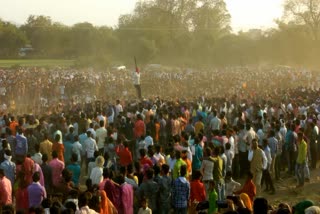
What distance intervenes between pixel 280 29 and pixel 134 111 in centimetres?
4002

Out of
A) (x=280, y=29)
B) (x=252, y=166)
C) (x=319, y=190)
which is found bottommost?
(x=319, y=190)

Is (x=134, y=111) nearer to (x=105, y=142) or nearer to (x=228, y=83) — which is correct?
(x=105, y=142)

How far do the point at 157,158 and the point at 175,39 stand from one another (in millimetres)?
48066

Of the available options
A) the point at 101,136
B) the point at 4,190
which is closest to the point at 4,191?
the point at 4,190

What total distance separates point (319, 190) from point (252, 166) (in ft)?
8.17

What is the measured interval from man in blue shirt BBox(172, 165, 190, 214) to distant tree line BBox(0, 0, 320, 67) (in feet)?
126

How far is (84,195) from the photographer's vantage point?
7.59 m

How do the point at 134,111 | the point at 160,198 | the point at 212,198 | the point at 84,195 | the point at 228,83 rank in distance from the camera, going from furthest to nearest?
the point at 228,83
the point at 134,111
the point at 160,198
the point at 212,198
the point at 84,195

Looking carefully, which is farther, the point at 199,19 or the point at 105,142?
the point at 199,19

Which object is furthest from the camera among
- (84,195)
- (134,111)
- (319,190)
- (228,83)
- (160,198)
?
(228,83)

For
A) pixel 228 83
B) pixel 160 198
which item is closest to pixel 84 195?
pixel 160 198

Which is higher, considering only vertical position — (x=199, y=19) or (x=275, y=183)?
(x=199, y=19)

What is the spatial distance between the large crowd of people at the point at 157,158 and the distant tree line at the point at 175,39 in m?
30.0

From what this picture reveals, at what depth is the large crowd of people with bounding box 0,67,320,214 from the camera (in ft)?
29.0
